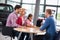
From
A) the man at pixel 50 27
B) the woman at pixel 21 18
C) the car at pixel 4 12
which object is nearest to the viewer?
the man at pixel 50 27

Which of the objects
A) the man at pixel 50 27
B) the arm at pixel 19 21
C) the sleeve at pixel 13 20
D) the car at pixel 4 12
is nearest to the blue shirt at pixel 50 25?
the man at pixel 50 27

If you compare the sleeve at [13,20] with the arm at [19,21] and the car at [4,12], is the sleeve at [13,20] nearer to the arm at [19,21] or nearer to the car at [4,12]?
the arm at [19,21]

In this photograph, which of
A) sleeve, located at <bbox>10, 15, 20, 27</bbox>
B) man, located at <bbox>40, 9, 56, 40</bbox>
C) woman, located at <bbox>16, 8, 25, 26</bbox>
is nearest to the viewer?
man, located at <bbox>40, 9, 56, 40</bbox>

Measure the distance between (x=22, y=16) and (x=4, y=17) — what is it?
4107 mm

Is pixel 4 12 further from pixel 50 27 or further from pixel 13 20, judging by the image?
pixel 50 27

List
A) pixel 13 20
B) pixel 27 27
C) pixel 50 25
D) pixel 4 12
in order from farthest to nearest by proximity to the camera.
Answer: pixel 4 12, pixel 27 27, pixel 13 20, pixel 50 25

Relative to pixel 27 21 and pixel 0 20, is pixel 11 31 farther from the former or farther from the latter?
pixel 0 20

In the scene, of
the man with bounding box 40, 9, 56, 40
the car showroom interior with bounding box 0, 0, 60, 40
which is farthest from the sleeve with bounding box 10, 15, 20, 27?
the man with bounding box 40, 9, 56, 40

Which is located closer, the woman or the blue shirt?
the blue shirt

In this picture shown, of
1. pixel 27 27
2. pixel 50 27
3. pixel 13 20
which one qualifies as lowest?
pixel 27 27

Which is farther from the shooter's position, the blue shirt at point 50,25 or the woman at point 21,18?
the woman at point 21,18

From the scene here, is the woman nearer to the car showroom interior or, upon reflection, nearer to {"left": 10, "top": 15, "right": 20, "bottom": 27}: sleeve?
the car showroom interior

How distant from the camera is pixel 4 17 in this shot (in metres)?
9.94

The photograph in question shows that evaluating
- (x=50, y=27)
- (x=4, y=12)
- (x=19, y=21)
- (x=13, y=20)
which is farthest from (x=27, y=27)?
(x=4, y=12)
